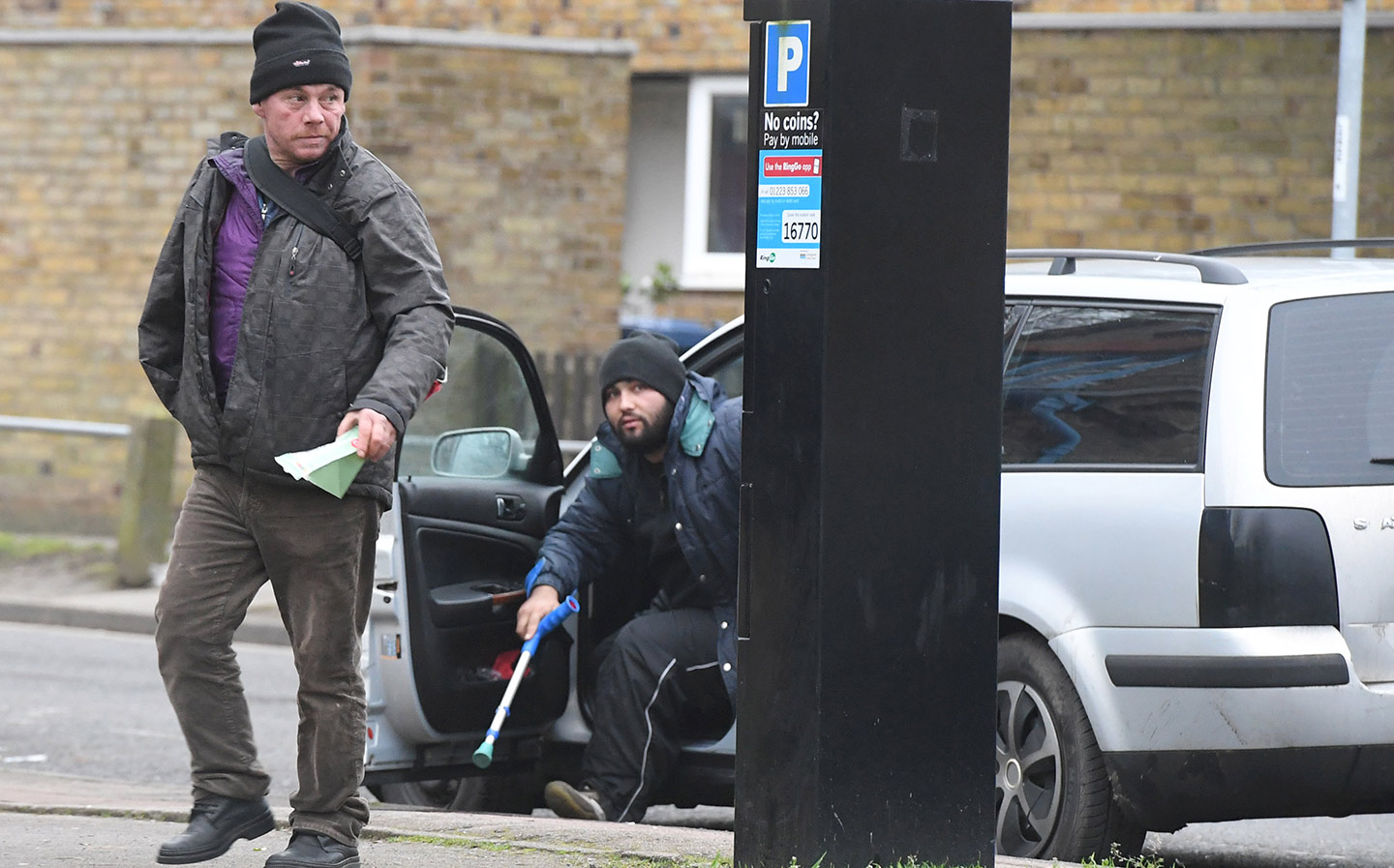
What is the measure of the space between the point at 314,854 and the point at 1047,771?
194cm

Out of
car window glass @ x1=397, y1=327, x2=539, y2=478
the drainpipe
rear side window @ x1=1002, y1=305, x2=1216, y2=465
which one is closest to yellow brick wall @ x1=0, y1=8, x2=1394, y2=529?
the drainpipe

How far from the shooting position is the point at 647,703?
553cm

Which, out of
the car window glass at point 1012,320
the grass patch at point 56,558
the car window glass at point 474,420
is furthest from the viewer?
the grass patch at point 56,558

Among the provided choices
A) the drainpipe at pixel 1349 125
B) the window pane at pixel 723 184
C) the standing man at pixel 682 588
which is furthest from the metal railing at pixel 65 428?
the standing man at pixel 682 588

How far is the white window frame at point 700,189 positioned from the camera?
16.5 meters

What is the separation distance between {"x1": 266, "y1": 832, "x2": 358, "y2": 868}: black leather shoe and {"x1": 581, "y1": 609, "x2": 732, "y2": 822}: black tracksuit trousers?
52.2 inches

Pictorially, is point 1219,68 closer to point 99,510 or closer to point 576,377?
point 576,377

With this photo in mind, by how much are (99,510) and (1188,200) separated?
27.0ft

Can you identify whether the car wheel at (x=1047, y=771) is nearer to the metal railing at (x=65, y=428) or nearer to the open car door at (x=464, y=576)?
the open car door at (x=464, y=576)

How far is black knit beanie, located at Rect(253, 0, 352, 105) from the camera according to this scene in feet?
13.8

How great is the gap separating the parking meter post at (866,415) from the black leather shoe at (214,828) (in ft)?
3.84

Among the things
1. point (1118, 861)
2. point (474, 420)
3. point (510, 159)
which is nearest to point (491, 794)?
point (474, 420)

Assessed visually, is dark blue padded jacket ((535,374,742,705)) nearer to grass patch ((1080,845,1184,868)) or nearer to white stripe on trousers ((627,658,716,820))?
white stripe on trousers ((627,658,716,820))

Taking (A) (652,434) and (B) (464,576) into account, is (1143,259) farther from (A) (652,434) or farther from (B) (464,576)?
(B) (464,576)
